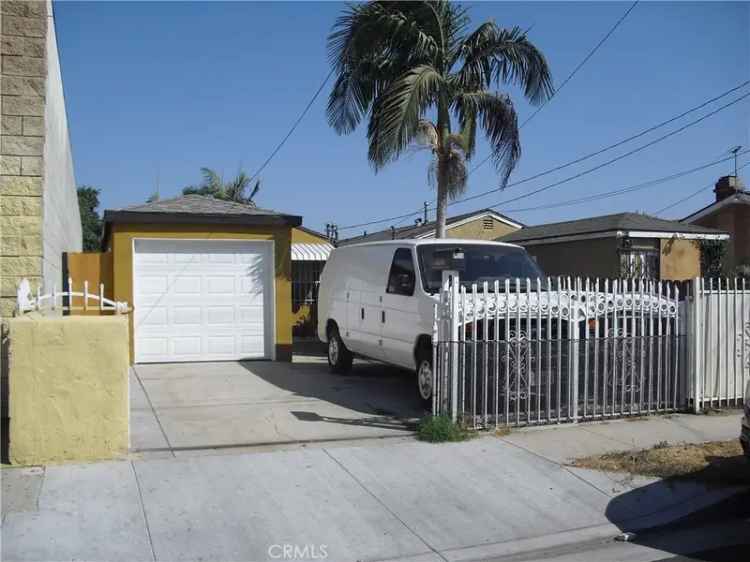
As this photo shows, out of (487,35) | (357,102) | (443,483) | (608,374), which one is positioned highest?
(487,35)

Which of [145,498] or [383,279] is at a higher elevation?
[383,279]

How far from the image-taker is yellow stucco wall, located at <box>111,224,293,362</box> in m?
12.8

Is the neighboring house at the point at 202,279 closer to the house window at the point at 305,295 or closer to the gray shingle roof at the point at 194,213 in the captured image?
the gray shingle roof at the point at 194,213

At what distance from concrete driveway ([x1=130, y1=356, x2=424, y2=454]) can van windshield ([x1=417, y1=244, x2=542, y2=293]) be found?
176 cm

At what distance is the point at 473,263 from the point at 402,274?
978 millimetres

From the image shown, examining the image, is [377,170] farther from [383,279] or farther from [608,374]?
[608,374]

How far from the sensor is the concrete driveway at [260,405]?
25.9ft

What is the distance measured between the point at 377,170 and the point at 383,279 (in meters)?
5.06

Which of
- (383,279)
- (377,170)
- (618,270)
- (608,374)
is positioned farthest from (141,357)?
(618,270)

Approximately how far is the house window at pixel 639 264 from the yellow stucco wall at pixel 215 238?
10.4 m

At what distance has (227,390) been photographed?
34.6 ft

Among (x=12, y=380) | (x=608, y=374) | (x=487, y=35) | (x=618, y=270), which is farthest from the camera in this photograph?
(x=618, y=270)

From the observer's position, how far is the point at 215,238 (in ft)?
43.9

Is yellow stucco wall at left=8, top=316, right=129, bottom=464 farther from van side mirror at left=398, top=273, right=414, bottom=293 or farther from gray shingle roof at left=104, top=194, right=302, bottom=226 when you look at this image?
gray shingle roof at left=104, top=194, right=302, bottom=226
